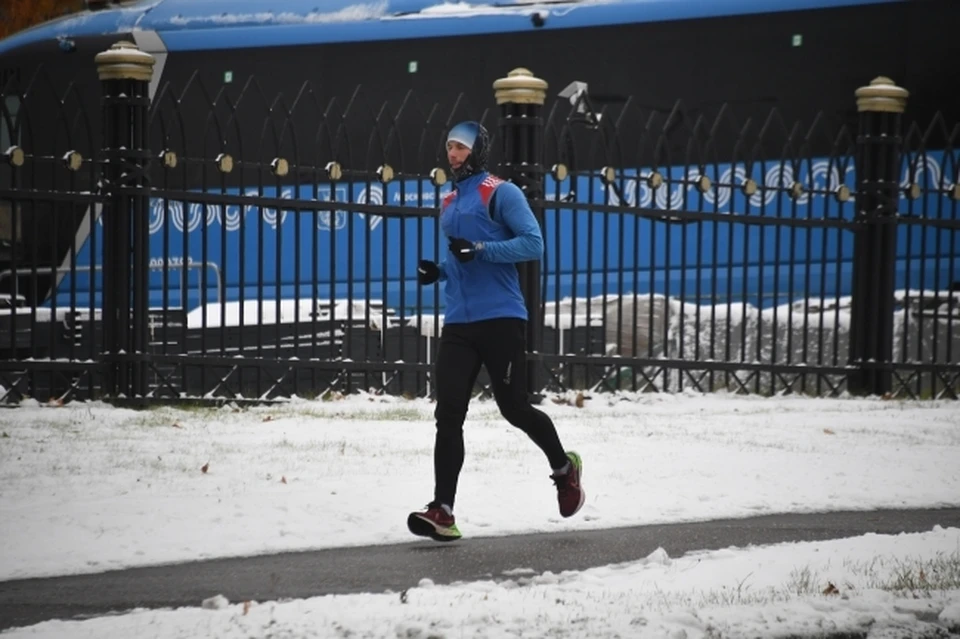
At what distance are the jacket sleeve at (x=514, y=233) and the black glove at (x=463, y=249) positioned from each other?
0.04 m

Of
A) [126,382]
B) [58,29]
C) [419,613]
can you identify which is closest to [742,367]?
[126,382]

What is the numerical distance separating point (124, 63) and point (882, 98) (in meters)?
5.99

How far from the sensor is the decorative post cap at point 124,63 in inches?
413

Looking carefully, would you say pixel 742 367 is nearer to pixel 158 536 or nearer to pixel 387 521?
pixel 387 521

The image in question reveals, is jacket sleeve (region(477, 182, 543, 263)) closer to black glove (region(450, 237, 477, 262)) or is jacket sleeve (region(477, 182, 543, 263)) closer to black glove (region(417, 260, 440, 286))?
black glove (region(450, 237, 477, 262))

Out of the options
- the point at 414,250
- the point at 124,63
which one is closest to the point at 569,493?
the point at 124,63

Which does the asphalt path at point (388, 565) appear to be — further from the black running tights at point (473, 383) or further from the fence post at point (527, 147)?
the fence post at point (527, 147)

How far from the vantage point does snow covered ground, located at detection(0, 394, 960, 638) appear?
15.5 ft

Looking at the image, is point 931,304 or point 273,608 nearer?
point 273,608

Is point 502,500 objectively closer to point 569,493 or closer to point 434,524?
point 569,493

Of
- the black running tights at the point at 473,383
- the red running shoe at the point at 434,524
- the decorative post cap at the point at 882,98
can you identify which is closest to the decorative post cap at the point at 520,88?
the decorative post cap at the point at 882,98

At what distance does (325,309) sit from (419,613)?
9162 mm

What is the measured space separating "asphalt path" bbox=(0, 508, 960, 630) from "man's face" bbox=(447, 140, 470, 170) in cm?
157

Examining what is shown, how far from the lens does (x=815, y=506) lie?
7426 mm
